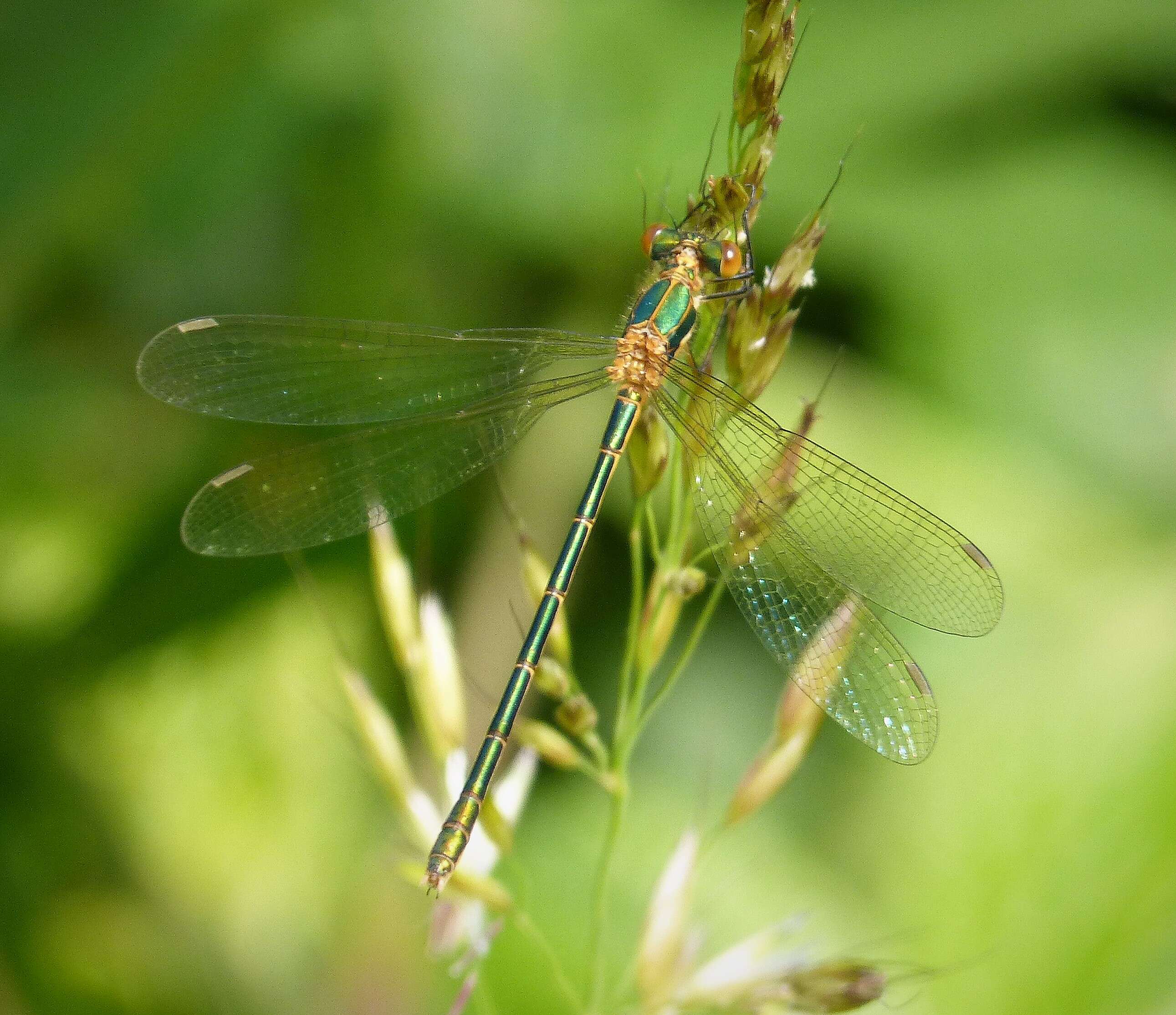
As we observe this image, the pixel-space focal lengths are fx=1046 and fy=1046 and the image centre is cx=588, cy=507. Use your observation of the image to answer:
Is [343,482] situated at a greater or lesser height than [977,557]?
lesser

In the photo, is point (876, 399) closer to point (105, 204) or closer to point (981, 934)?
point (981, 934)

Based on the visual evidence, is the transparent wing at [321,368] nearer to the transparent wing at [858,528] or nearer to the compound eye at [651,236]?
the compound eye at [651,236]

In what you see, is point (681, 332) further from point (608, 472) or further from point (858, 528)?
point (858, 528)

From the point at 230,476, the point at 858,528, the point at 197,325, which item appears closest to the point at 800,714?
the point at 858,528

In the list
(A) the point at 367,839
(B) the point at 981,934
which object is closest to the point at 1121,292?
(B) the point at 981,934

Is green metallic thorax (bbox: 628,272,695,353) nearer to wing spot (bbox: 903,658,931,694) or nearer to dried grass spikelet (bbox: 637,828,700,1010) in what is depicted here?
wing spot (bbox: 903,658,931,694)

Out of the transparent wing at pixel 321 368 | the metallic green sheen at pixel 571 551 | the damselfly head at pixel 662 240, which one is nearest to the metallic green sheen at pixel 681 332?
the damselfly head at pixel 662 240

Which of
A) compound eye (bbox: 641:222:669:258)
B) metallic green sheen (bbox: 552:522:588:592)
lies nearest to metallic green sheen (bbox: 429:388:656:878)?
metallic green sheen (bbox: 552:522:588:592)
